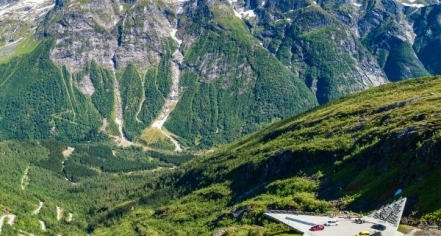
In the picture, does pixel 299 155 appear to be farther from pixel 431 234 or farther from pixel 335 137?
pixel 431 234

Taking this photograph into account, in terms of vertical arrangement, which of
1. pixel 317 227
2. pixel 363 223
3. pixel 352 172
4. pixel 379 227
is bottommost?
pixel 352 172

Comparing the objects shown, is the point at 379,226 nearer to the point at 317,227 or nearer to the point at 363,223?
the point at 363,223

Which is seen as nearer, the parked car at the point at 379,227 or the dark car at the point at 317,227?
the parked car at the point at 379,227

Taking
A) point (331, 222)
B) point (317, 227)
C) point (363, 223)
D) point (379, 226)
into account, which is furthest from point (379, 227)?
point (317, 227)

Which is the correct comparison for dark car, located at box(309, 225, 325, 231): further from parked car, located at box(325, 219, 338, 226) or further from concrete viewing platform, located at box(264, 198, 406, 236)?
parked car, located at box(325, 219, 338, 226)

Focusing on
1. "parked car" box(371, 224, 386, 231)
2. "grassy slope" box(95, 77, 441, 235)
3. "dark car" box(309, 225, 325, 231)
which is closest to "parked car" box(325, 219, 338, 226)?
"dark car" box(309, 225, 325, 231)

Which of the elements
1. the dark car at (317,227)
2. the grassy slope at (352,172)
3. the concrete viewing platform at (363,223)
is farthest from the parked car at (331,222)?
the grassy slope at (352,172)

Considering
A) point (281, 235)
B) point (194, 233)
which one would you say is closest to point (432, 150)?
point (281, 235)

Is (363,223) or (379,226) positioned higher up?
(379,226)

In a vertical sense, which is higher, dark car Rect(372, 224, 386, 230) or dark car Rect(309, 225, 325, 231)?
dark car Rect(372, 224, 386, 230)

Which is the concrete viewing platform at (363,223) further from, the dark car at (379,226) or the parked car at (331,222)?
the parked car at (331,222)

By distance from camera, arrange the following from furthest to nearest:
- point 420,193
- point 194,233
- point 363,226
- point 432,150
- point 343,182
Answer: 1. point 194,233
2. point 343,182
3. point 432,150
4. point 420,193
5. point 363,226
